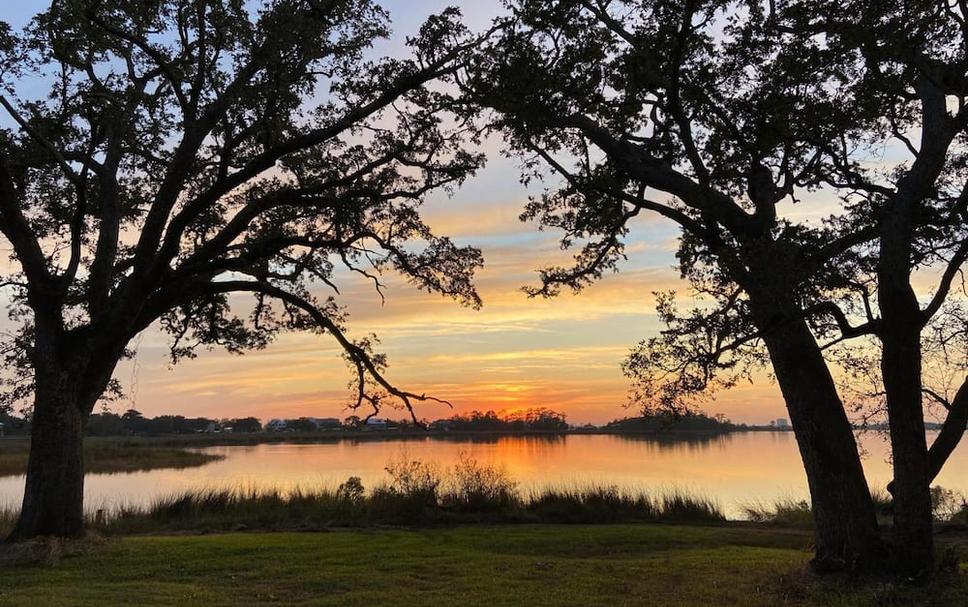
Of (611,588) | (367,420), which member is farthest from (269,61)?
(611,588)

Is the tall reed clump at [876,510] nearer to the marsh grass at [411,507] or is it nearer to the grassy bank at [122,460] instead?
the marsh grass at [411,507]

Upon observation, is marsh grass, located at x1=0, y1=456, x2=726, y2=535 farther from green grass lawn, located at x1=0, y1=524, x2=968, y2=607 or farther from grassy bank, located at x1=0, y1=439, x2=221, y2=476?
grassy bank, located at x1=0, y1=439, x2=221, y2=476

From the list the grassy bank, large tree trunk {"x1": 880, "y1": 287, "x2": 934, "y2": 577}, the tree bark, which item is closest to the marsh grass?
the tree bark

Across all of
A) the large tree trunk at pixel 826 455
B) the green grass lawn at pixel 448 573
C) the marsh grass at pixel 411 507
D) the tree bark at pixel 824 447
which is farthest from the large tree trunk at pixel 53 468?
the large tree trunk at pixel 826 455

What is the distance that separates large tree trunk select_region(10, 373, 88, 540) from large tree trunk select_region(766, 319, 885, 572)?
10372mm

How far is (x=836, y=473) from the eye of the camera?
7988 mm

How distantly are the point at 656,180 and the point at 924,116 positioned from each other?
3.10 meters

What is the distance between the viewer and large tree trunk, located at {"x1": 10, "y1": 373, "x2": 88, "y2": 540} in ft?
34.6

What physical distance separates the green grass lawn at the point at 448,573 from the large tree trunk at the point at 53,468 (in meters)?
0.96

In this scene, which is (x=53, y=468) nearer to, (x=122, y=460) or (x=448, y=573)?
(x=448, y=573)

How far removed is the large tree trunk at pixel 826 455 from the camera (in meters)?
7.79

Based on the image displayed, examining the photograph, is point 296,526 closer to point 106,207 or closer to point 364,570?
point 364,570

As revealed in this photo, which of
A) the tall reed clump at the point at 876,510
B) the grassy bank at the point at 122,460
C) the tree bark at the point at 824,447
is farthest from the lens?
the grassy bank at the point at 122,460

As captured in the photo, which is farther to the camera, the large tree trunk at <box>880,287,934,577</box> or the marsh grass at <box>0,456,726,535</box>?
the marsh grass at <box>0,456,726,535</box>
